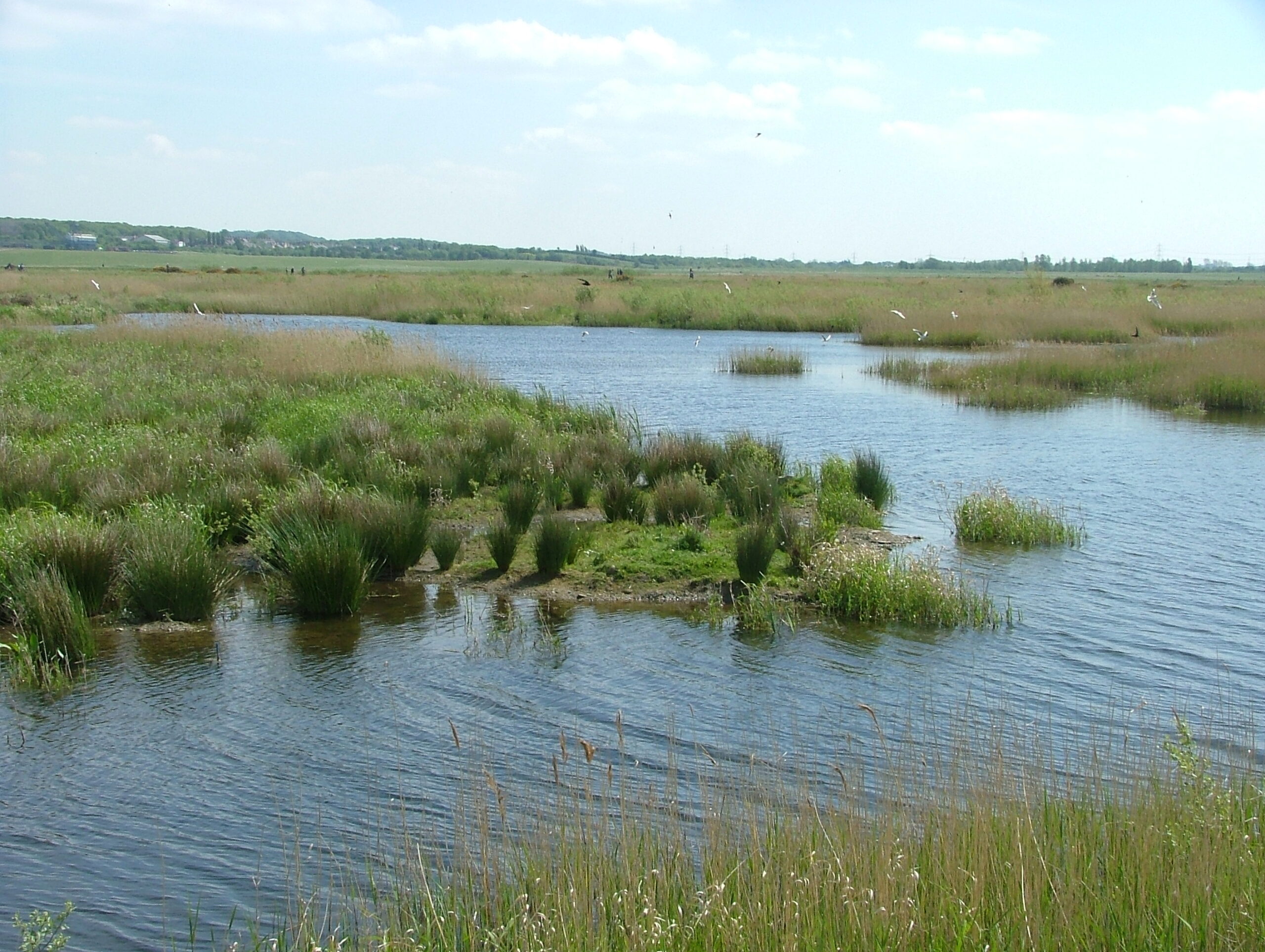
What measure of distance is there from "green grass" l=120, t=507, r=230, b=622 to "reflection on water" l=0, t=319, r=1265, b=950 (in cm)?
30

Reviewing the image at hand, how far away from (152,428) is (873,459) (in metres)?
9.78

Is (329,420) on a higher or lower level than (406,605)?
higher

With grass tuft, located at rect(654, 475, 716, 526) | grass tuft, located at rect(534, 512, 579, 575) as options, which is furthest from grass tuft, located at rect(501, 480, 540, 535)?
grass tuft, located at rect(654, 475, 716, 526)

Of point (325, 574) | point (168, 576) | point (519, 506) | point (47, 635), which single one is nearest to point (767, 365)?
point (519, 506)

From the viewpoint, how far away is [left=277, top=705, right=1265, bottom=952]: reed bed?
4.13 m

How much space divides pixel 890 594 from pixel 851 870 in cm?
583

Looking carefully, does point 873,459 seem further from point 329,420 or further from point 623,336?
point 623,336

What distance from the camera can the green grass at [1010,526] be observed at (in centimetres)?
1320

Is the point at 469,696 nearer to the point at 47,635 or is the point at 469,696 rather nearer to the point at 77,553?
the point at 47,635

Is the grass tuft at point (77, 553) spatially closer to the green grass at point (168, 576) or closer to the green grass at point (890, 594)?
the green grass at point (168, 576)

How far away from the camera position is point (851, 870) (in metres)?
4.61

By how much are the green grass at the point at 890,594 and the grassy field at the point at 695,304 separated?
96.7 feet

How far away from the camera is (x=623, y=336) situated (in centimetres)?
4750

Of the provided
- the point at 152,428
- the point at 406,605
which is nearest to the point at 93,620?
the point at 406,605
